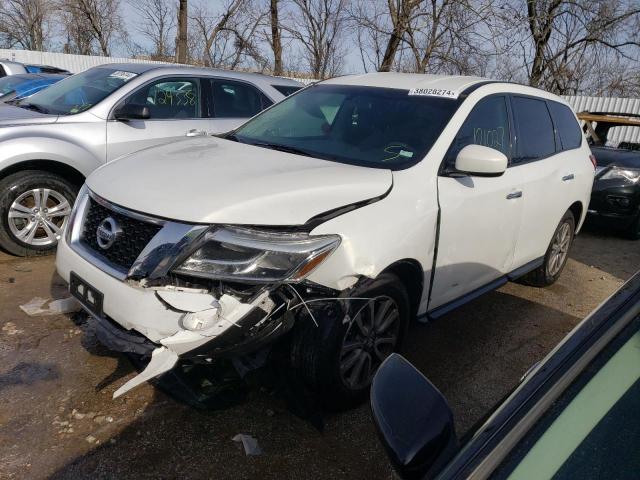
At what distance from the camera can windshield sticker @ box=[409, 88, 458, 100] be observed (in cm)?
334

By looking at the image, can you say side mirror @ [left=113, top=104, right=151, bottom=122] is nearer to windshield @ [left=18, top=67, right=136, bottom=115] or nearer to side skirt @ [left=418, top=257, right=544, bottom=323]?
windshield @ [left=18, top=67, right=136, bottom=115]

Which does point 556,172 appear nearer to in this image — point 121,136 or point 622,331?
point 622,331

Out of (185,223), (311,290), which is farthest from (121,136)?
(311,290)

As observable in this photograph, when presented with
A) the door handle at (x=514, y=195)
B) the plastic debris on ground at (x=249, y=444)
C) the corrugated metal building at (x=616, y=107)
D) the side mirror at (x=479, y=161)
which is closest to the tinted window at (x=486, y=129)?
the side mirror at (x=479, y=161)

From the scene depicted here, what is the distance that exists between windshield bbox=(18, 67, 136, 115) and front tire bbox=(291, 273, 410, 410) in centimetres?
355

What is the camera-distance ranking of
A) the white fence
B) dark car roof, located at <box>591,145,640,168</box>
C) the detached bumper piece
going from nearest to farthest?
the detached bumper piece, dark car roof, located at <box>591,145,640,168</box>, the white fence

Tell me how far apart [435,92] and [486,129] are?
45cm

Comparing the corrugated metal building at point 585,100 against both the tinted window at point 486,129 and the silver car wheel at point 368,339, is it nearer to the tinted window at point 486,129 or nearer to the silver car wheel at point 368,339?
the tinted window at point 486,129

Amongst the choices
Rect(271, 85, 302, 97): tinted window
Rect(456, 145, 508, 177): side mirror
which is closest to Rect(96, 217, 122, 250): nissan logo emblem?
Rect(456, 145, 508, 177): side mirror

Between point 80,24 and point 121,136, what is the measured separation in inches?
1235

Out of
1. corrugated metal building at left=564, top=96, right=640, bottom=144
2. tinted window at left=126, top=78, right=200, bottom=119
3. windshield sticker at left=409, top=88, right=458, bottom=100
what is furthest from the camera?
corrugated metal building at left=564, top=96, right=640, bottom=144

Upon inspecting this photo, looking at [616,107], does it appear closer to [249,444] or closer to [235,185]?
[235,185]

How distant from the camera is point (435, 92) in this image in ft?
11.2

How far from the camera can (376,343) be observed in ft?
9.29
